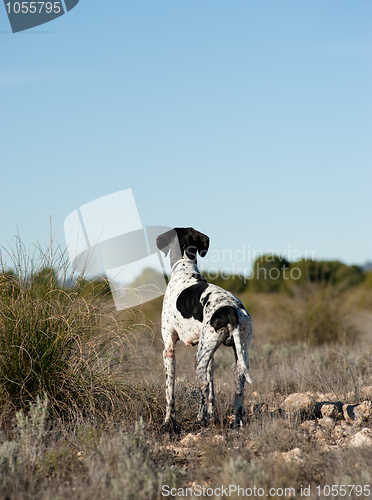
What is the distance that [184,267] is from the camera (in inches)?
199

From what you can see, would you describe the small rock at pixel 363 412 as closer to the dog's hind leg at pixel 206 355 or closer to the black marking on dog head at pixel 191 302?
the dog's hind leg at pixel 206 355

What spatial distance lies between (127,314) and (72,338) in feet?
3.06

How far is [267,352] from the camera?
28.5ft

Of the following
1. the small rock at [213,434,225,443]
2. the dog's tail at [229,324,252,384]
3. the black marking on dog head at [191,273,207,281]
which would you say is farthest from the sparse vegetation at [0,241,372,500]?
the black marking on dog head at [191,273,207,281]

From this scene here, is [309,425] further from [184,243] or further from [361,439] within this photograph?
[184,243]

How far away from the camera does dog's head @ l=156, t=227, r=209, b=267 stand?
17.0 feet

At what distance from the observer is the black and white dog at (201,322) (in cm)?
400

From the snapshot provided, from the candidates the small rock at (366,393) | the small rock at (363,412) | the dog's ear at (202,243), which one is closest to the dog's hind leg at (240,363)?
the small rock at (363,412)

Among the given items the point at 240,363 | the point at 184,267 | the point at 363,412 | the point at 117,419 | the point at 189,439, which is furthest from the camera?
the point at 184,267

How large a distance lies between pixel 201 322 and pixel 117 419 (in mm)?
1268

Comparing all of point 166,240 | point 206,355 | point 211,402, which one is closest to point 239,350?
point 206,355

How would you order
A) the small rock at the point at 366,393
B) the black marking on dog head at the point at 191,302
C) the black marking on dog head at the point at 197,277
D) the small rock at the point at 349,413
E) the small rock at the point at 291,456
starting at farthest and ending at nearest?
the small rock at the point at 366,393
the black marking on dog head at the point at 197,277
the small rock at the point at 349,413
the black marking on dog head at the point at 191,302
the small rock at the point at 291,456

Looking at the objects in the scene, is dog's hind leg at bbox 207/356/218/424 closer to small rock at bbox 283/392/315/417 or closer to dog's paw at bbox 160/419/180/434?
dog's paw at bbox 160/419/180/434

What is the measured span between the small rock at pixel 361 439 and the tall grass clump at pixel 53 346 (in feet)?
7.34
